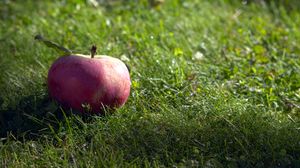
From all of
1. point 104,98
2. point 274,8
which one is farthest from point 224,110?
point 274,8

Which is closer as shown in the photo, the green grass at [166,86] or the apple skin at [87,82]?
the green grass at [166,86]

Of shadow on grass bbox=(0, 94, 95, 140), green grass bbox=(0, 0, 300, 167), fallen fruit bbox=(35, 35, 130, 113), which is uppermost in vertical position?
fallen fruit bbox=(35, 35, 130, 113)

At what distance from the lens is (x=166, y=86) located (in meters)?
3.66

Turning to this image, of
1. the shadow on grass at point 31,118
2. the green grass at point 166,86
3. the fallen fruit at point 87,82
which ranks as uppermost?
the fallen fruit at point 87,82

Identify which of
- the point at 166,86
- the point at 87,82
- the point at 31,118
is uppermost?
the point at 87,82

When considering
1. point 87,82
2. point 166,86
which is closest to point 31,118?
point 87,82

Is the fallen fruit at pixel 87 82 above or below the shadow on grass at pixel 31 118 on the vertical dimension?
above

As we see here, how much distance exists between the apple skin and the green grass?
0.26 ft

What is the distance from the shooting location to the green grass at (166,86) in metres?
2.96

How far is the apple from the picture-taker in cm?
323

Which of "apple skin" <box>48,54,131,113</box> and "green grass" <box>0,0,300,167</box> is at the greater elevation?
"apple skin" <box>48,54,131,113</box>

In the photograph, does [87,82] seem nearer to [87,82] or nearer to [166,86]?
[87,82]

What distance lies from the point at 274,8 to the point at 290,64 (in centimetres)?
151

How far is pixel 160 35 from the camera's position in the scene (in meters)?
4.64
